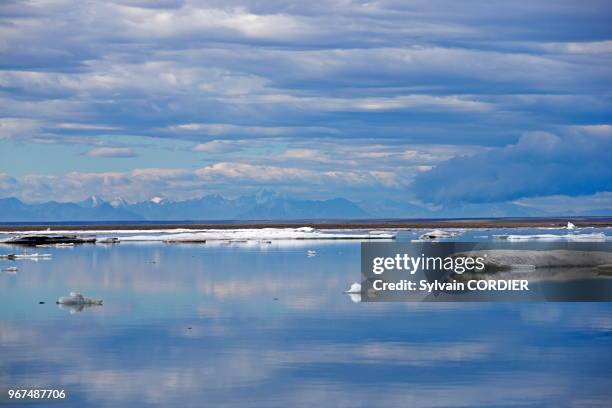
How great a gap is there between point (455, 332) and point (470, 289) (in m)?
9.17

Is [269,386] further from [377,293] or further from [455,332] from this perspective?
[377,293]

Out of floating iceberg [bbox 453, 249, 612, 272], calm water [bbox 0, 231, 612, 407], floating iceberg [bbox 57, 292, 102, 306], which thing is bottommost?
calm water [bbox 0, 231, 612, 407]

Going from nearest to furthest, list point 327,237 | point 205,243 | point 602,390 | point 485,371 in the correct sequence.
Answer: point 602,390, point 485,371, point 205,243, point 327,237

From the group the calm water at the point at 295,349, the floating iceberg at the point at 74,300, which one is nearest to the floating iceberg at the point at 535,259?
the calm water at the point at 295,349

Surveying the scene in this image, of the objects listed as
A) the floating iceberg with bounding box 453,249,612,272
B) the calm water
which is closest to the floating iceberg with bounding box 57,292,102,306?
the calm water

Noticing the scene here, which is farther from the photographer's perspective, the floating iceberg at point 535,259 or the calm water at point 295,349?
the floating iceberg at point 535,259

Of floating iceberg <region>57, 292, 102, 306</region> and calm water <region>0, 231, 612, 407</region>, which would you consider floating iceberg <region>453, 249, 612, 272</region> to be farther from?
floating iceberg <region>57, 292, 102, 306</region>

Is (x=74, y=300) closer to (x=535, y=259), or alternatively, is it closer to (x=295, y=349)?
(x=295, y=349)

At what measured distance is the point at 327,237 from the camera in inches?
2970

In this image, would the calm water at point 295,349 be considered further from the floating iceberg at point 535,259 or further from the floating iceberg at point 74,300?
the floating iceberg at point 535,259

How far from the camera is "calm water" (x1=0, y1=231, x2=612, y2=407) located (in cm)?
1456

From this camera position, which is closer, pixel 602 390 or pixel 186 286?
pixel 602 390

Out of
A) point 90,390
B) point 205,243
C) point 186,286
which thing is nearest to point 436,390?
point 90,390

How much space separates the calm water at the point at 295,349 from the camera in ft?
47.8
